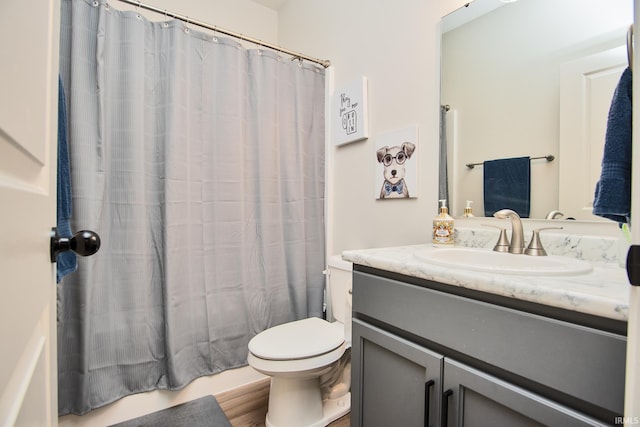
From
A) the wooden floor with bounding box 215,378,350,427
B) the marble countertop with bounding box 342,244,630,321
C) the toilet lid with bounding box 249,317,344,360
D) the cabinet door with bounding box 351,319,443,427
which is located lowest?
the wooden floor with bounding box 215,378,350,427

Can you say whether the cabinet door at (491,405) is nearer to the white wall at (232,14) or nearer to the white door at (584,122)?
the white door at (584,122)

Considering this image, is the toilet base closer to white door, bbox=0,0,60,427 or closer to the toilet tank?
the toilet tank

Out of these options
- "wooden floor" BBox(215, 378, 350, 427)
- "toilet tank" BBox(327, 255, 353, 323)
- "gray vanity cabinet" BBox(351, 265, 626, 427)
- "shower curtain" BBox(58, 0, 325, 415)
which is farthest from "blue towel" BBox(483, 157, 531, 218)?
"wooden floor" BBox(215, 378, 350, 427)

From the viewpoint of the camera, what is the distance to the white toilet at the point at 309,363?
132cm

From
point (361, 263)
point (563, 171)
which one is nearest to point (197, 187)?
point (361, 263)

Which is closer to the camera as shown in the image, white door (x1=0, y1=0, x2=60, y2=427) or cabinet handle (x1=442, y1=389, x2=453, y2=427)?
white door (x1=0, y1=0, x2=60, y2=427)

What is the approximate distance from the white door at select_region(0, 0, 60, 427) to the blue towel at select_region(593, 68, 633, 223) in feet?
2.70

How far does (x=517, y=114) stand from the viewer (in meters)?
1.18

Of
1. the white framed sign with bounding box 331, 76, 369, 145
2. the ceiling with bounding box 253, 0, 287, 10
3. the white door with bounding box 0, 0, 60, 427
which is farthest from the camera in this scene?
the ceiling with bounding box 253, 0, 287, 10

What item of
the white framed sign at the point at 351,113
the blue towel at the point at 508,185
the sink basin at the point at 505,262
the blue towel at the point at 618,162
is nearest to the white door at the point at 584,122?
the blue towel at the point at 508,185

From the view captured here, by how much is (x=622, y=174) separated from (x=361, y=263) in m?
0.67

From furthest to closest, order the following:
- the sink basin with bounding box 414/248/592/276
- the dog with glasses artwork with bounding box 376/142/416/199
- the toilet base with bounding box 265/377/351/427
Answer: the dog with glasses artwork with bounding box 376/142/416/199 → the toilet base with bounding box 265/377/351/427 → the sink basin with bounding box 414/248/592/276

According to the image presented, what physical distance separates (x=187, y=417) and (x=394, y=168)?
1.57 metres

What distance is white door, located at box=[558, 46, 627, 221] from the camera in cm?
97
